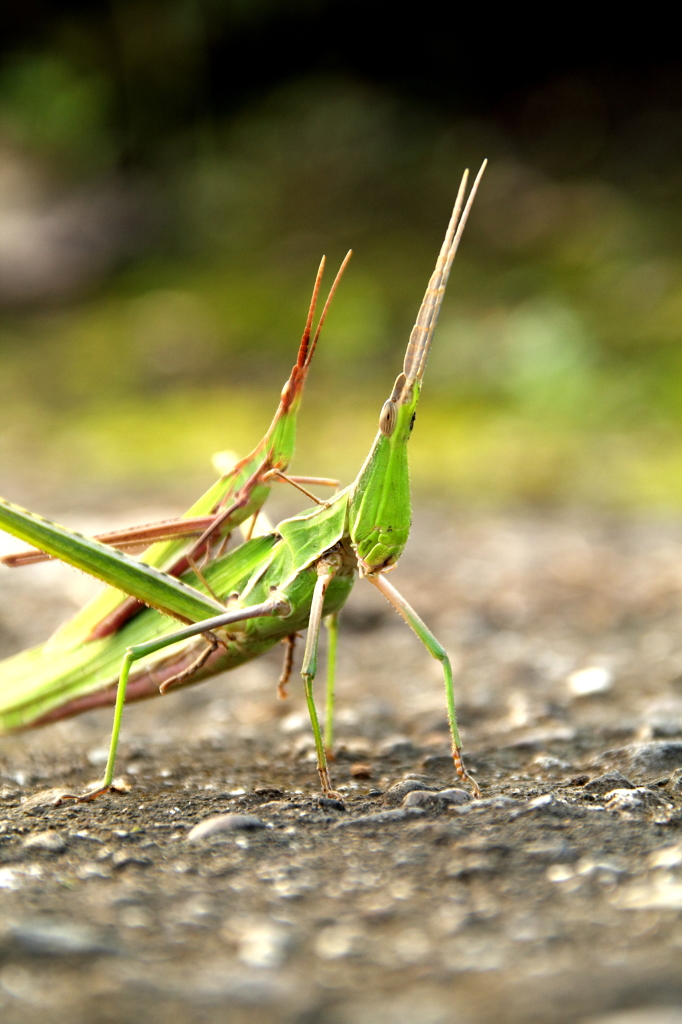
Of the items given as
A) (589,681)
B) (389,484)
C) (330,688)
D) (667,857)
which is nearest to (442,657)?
(389,484)

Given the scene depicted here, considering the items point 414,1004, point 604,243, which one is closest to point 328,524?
point 414,1004

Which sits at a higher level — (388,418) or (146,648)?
(388,418)

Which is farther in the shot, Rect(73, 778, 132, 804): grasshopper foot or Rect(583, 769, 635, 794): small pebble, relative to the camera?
Rect(73, 778, 132, 804): grasshopper foot

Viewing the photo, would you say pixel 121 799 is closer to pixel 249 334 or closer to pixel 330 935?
pixel 330 935

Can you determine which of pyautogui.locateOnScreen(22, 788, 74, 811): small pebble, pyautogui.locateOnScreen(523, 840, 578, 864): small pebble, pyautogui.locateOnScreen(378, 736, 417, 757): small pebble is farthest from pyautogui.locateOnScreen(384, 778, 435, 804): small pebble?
pyautogui.locateOnScreen(22, 788, 74, 811): small pebble

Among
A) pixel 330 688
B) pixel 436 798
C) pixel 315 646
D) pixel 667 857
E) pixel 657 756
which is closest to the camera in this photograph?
pixel 667 857

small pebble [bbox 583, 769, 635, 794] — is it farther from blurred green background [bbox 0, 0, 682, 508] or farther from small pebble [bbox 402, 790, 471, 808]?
blurred green background [bbox 0, 0, 682, 508]

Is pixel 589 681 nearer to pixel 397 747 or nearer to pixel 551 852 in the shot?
pixel 397 747
